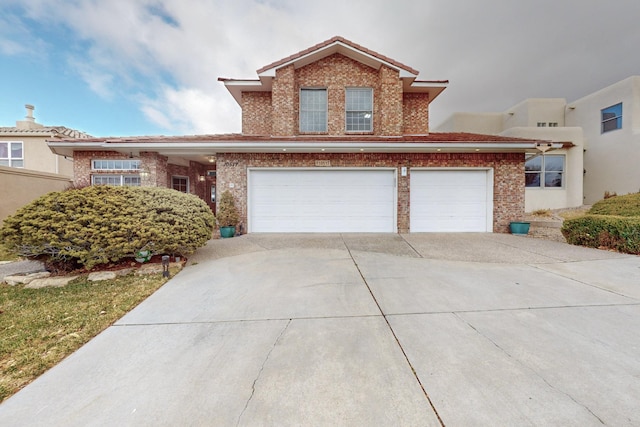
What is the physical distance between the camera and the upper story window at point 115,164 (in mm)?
9914

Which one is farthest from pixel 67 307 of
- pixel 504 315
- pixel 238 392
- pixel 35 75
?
pixel 35 75

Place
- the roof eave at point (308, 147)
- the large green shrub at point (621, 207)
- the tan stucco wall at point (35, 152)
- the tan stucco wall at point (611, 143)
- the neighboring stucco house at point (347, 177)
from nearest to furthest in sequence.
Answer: the large green shrub at point (621, 207) → the roof eave at point (308, 147) → the neighboring stucco house at point (347, 177) → the tan stucco wall at point (35, 152) → the tan stucco wall at point (611, 143)

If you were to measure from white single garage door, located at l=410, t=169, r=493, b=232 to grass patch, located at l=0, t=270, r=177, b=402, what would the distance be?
8.40 metres

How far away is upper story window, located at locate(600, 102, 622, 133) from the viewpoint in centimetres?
1454

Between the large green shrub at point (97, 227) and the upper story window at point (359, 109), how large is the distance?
787 centimetres

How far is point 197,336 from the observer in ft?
9.43

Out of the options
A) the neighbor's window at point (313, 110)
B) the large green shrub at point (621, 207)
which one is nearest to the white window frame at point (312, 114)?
the neighbor's window at point (313, 110)

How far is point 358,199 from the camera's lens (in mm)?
9359

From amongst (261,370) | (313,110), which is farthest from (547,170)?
(261,370)

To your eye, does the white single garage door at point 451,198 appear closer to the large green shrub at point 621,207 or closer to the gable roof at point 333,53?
the large green shrub at point 621,207

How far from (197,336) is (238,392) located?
1175mm

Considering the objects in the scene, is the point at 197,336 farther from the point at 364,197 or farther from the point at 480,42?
the point at 480,42

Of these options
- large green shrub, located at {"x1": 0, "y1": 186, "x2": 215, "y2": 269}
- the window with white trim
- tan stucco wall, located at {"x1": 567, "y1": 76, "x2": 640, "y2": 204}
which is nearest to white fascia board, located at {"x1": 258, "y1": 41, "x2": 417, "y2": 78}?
the window with white trim

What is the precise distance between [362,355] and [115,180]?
12.1 metres
